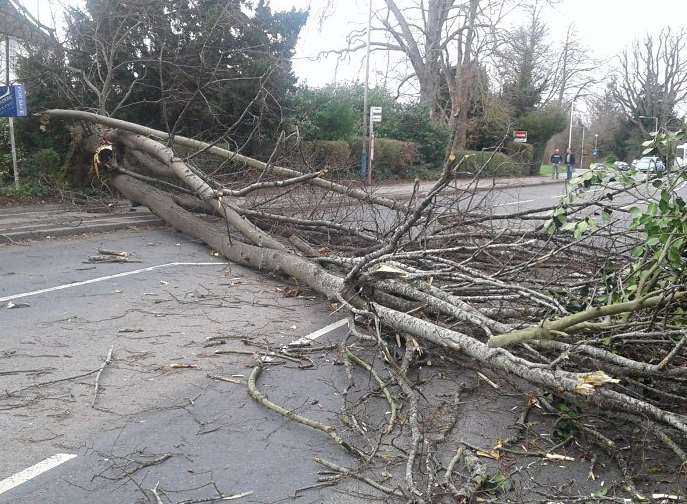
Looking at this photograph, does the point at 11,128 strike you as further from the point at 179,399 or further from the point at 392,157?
the point at 392,157

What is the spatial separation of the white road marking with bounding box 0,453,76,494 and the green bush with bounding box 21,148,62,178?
1307 centimetres

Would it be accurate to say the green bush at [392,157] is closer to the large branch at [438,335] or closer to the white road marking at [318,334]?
the large branch at [438,335]

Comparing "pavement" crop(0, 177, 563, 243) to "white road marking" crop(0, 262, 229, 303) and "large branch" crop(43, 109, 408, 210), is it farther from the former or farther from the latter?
"white road marking" crop(0, 262, 229, 303)

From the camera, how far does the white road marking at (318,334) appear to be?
19.2ft

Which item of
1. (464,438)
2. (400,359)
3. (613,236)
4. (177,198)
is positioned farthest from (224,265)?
(464,438)

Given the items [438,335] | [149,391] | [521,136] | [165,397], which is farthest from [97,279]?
[521,136]

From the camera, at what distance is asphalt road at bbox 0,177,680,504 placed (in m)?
3.45

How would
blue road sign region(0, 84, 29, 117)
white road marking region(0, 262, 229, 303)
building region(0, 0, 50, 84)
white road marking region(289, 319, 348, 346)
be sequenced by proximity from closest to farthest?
white road marking region(289, 319, 348, 346) → white road marking region(0, 262, 229, 303) → blue road sign region(0, 84, 29, 117) → building region(0, 0, 50, 84)

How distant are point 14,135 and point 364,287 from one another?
1264 cm

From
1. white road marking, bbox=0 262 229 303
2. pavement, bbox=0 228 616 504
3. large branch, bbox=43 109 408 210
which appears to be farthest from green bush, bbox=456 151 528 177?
white road marking, bbox=0 262 229 303

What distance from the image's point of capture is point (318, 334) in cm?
619

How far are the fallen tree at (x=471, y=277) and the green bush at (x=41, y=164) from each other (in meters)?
4.58

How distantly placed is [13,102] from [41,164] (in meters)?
2.13

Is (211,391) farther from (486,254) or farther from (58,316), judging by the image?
(486,254)
